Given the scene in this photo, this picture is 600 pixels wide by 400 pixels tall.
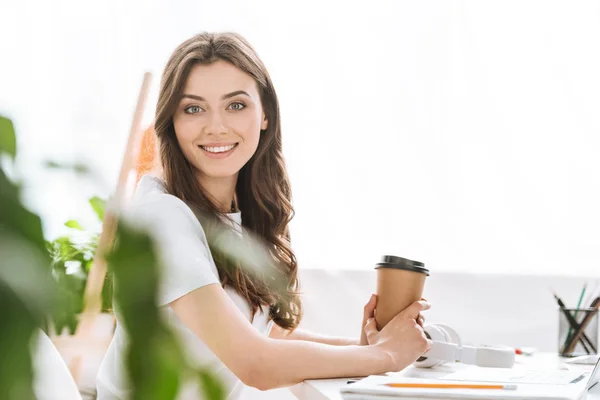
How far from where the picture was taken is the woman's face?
1.42 metres

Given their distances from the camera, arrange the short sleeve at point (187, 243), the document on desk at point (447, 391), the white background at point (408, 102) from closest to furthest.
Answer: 1. the document on desk at point (447, 391)
2. the short sleeve at point (187, 243)
3. the white background at point (408, 102)

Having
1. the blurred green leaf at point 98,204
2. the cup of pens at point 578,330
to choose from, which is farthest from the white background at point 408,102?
the blurred green leaf at point 98,204

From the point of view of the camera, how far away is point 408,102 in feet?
9.11

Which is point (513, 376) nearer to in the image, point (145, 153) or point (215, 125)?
point (215, 125)

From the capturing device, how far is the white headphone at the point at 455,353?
45.6 inches

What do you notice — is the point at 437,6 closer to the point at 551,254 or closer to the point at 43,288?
the point at 551,254

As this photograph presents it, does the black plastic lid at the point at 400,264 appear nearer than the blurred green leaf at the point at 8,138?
No

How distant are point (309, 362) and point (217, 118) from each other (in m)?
0.59

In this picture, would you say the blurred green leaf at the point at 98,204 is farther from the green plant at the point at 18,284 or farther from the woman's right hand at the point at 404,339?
the woman's right hand at the point at 404,339

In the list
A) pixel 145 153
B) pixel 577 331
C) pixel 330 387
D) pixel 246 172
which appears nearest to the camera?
pixel 330 387

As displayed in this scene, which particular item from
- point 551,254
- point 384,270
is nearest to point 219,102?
point 384,270

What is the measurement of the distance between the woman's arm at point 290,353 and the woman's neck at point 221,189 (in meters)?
0.46

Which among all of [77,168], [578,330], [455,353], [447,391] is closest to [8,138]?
[77,168]

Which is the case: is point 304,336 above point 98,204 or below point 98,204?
below
